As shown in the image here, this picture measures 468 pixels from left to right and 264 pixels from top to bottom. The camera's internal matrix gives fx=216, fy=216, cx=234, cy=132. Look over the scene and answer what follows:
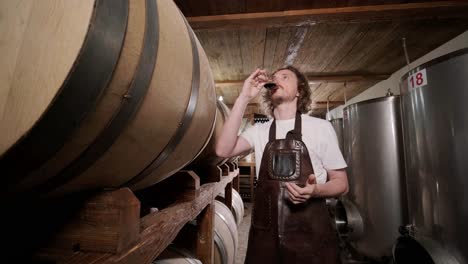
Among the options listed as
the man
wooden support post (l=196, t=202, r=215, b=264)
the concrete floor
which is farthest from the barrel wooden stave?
the concrete floor

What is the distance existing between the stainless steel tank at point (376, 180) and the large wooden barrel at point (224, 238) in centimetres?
172

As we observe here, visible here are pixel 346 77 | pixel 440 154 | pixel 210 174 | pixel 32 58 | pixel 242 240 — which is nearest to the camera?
pixel 32 58

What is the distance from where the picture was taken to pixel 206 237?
155 cm

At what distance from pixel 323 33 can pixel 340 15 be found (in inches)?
20.7

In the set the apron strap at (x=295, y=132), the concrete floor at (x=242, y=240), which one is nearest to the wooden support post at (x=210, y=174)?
the apron strap at (x=295, y=132)

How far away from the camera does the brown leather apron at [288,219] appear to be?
132cm

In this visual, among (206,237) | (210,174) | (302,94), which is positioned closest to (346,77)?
(302,94)

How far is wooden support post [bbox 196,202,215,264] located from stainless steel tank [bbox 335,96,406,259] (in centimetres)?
222

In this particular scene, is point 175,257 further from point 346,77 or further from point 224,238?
point 346,77

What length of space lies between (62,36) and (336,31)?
9.98ft

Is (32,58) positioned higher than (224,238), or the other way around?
(32,58)

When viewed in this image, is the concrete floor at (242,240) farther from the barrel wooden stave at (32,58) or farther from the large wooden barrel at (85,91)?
the barrel wooden stave at (32,58)

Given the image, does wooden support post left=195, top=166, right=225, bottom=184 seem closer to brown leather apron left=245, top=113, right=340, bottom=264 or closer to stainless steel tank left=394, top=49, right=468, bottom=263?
brown leather apron left=245, top=113, right=340, bottom=264

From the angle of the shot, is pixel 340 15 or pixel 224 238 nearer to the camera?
pixel 224 238
